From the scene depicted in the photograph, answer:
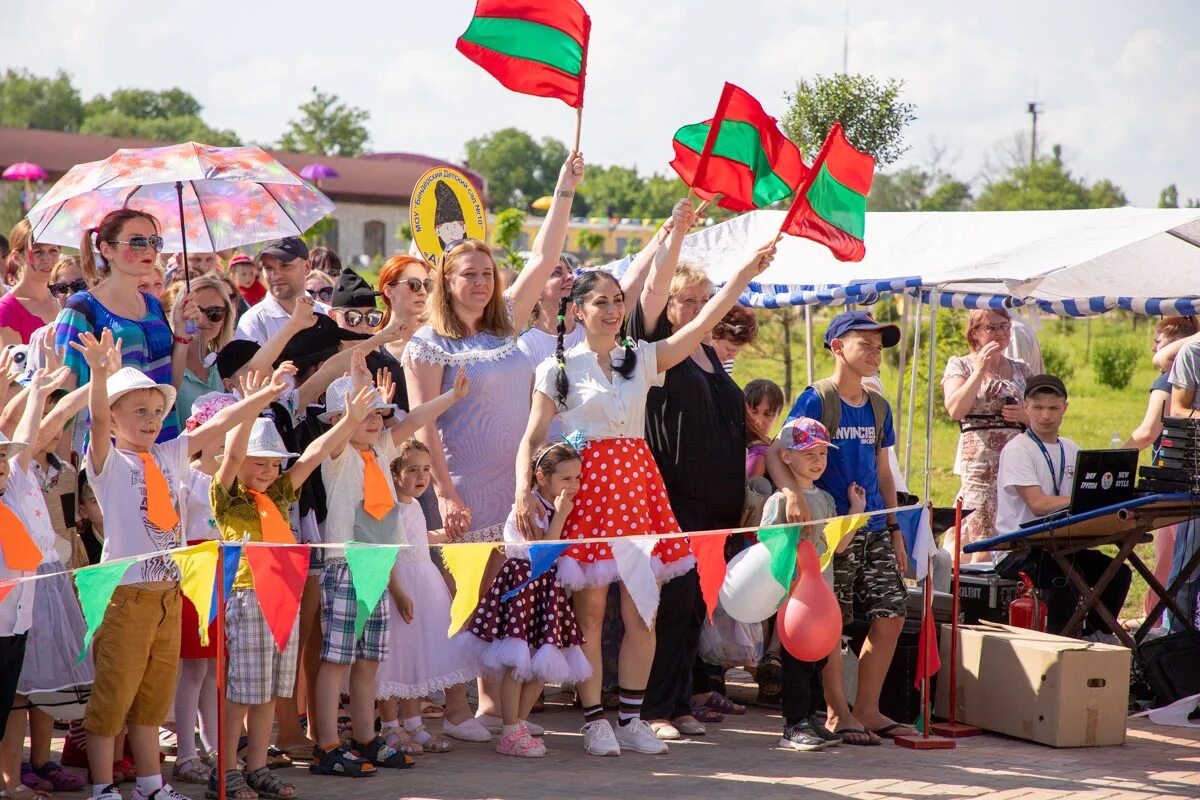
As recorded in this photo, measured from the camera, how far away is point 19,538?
4.70 metres

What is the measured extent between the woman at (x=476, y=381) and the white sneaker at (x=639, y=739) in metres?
0.66

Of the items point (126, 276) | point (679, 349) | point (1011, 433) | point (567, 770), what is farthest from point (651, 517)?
point (1011, 433)

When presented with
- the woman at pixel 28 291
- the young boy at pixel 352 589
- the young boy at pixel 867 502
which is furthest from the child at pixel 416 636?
the woman at pixel 28 291

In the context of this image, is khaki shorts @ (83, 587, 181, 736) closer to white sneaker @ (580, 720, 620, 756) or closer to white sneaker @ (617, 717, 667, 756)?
white sneaker @ (580, 720, 620, 756)

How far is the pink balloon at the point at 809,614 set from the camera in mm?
5875

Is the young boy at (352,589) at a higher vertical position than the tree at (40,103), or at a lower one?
lower

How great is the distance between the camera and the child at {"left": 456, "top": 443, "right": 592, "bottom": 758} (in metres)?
5.93

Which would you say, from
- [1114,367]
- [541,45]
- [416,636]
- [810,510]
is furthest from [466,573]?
[1114,367]

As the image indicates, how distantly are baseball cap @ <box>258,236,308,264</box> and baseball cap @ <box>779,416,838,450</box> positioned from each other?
2.95 meters

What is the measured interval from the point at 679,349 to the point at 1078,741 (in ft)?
8.42

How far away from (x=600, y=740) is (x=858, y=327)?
2268 mm

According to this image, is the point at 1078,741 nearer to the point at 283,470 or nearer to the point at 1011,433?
the point at 1011,433

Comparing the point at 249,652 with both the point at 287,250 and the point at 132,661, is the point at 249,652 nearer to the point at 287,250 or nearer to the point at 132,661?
the point at 132,661

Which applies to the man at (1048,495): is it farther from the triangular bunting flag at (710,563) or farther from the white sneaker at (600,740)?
the white sneaker at (600,740)
